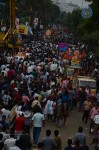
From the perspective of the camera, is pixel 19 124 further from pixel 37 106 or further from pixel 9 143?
pixel 9 143

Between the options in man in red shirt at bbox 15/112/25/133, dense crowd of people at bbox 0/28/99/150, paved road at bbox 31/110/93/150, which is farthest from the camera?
paved road at bbox 31/110/93/150

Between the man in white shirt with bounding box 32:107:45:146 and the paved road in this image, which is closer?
the man in white shirt with bounding box 32:107:45:146

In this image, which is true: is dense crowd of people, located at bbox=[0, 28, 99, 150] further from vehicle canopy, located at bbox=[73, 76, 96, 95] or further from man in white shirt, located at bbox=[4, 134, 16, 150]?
vehicle canopy, located at bbox=[73, 76, 96, 95]

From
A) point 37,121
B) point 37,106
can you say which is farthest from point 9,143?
point 37,106

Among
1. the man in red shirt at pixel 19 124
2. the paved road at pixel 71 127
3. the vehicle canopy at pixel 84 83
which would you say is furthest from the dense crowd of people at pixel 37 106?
the vehicle canopy at pixel 84 83

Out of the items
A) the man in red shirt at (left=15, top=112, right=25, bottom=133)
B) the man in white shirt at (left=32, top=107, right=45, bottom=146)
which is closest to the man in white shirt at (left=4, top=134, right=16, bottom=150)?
the man in red shirt at (left=15, top=112, right=25, bottom=133)

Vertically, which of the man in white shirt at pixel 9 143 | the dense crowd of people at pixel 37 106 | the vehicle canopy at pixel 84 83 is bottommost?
the vehicle canopy at pixel 84 83

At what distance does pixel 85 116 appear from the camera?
20.5 meters

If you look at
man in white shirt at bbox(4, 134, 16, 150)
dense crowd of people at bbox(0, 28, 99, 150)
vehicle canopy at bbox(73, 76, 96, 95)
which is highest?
man in white shirt at bbox(4, 134, 16, 150)

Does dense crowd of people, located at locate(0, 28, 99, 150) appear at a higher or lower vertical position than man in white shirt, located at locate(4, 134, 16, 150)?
lower

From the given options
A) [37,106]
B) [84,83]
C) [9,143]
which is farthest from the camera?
[84,83]

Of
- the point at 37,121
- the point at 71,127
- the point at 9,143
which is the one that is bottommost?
the point at 71,127

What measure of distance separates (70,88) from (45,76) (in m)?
3.65

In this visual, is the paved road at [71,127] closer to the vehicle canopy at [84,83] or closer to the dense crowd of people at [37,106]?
the dense crowd of people at [37,106]
